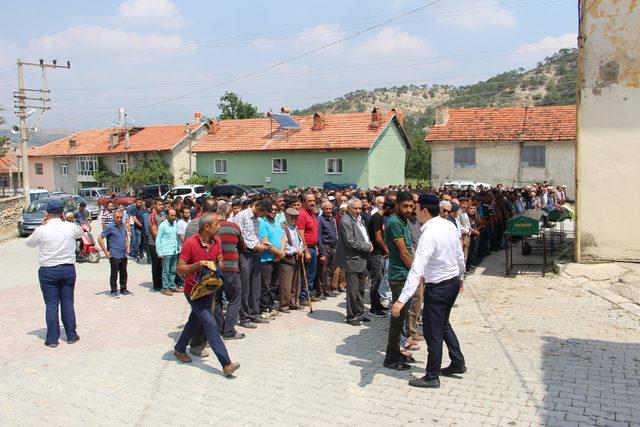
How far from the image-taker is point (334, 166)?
35469 millimetres

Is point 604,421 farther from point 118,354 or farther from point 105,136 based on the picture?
point 105,136

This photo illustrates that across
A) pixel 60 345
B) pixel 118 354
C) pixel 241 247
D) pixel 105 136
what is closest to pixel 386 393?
pixel 241 247

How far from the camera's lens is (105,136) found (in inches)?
1988

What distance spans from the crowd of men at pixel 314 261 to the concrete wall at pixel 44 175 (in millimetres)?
44017

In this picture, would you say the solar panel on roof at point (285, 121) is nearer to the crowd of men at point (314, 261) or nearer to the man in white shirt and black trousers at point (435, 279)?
the crowd of men at point (314, 261)

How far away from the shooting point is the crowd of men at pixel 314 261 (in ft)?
18.7

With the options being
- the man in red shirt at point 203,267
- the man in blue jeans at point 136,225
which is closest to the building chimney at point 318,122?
the man in blue jeans at point 136,225

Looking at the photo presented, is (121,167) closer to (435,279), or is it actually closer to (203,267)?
(203,267)

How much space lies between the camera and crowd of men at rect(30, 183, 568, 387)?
5688mm

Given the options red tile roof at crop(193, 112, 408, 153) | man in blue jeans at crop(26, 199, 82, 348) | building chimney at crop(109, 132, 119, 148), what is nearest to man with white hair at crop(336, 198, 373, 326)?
man in blue jeans at crop(26, 199, 82, 348)

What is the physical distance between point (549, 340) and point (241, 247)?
13.7 feet

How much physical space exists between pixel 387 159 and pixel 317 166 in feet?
15.7

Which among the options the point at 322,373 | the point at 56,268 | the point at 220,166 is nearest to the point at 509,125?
the point at 220,166

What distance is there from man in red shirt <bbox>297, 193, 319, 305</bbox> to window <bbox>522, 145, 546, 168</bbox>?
95.1ft
